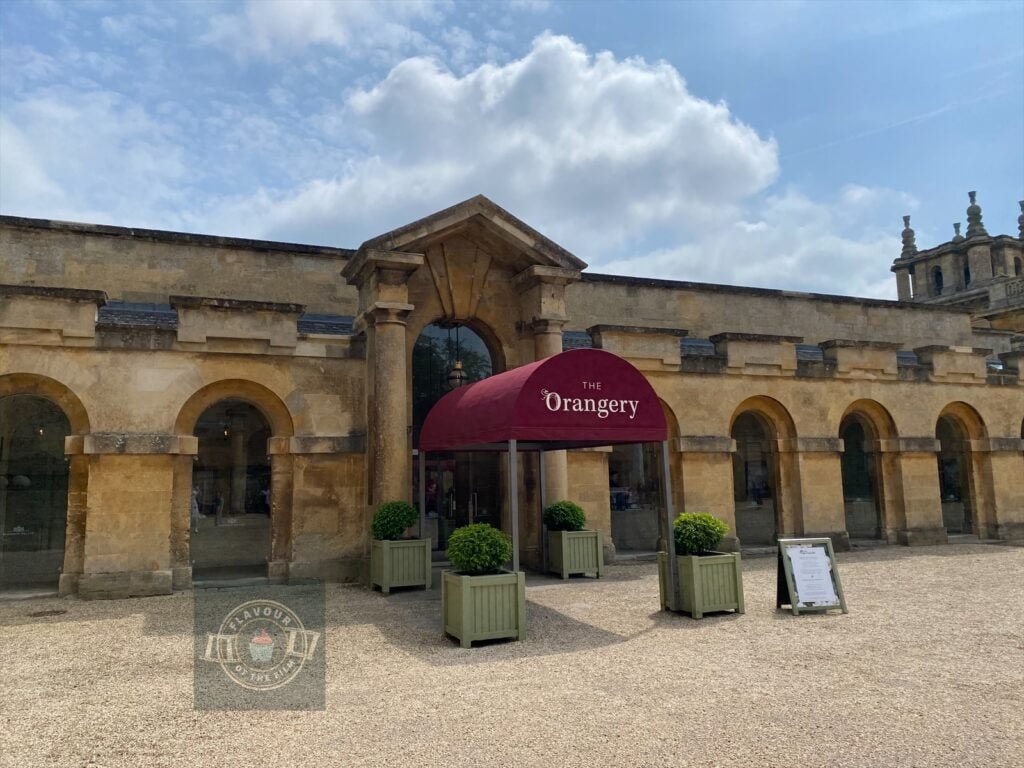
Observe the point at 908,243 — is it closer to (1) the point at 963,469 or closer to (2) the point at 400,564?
(1) the point at 963,469

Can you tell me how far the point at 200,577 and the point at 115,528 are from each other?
219 cm

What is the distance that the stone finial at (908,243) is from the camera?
63.4 meters

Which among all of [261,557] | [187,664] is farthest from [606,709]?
[261,557]

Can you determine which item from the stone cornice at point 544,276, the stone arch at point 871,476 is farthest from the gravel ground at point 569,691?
the stone arch at point 871,476

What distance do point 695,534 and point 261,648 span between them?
256 inches

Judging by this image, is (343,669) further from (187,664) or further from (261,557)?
(261,557)

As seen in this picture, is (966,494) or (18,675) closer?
(18,675)

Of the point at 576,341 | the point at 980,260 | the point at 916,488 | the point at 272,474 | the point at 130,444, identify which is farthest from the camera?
the point at 980,260

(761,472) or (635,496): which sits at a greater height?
(761,472)

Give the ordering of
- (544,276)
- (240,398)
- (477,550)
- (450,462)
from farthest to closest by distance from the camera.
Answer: (450,462)
(544,276)
(240,398)
(477,550)

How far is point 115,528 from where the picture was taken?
1315cm

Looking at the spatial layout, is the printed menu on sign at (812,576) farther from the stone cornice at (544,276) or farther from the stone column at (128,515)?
the stone column at (128,515)

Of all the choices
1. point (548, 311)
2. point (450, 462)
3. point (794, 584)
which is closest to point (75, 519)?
point (450, 462)

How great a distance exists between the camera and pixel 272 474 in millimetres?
14586
